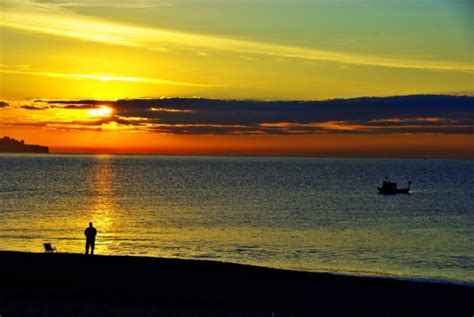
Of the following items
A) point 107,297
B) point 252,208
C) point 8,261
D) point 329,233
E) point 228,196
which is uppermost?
point 228,196

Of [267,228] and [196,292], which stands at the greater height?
[267,228]

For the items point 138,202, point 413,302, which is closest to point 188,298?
point 413,302

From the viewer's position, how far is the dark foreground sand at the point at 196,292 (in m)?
22.5

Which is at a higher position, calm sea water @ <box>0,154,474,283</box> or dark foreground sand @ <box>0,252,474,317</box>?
calm sea water @ <box>0,154,474,283</box>

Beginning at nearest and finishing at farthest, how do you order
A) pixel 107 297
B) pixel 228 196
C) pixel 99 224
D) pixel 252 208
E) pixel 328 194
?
pixel 107 297, pixel 99 224, pixel 252 208, pixel 228 196, pixel 328 194

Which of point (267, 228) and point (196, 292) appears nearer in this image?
point (196, 292)

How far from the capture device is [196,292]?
1041 inches

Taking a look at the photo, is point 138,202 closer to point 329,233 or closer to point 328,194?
point 328,194

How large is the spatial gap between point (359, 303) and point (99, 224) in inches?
1980

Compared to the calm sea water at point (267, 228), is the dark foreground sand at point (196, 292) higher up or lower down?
lower down

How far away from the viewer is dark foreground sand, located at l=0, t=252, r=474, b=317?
73.9 feet

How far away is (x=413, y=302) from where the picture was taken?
2672 centimetres

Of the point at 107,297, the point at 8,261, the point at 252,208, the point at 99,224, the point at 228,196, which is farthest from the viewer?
the point at 228,196

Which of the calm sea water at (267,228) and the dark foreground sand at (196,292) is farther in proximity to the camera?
the calm sea water at (267,228)
